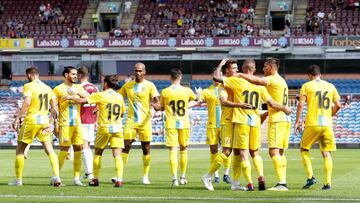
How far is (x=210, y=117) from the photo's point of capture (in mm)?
19969

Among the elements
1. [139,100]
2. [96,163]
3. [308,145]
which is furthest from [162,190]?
[308,145]

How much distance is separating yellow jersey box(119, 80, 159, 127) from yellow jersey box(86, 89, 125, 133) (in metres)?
0.75

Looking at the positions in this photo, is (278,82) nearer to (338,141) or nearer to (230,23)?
(338,141)

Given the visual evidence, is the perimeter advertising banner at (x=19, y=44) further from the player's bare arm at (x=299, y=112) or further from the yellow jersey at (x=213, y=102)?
the player's bare arm at (x=299, y=112)

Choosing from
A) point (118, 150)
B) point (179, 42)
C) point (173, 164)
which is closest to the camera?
point (118, 150)

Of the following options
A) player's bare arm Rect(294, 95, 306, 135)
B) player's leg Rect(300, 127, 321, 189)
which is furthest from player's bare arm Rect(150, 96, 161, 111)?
player's leg Rect(300, 127, 321, 189)

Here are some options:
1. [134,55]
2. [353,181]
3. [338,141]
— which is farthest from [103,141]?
[134,55]

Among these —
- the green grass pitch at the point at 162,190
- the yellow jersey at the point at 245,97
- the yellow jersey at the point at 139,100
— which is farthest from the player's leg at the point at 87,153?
the yellow jersey at the point at 245,97

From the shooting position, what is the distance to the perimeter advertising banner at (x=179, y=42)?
188ft

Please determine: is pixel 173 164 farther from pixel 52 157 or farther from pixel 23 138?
pixel 23 138

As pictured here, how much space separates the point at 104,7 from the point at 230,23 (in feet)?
31.7

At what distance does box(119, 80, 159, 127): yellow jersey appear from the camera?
744 inches

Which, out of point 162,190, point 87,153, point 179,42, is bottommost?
point 162,190

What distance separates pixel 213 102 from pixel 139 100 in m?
1.90
